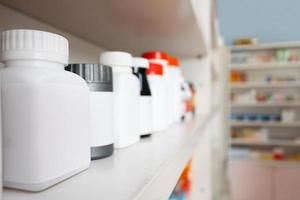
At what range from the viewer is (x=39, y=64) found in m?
0.23

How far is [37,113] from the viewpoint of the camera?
0.20m

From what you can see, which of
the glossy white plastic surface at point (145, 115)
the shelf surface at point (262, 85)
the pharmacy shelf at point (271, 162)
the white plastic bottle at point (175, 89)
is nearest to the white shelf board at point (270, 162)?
the pharmacy shelf at point (271, 162)

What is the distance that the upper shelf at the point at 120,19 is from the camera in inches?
15.9

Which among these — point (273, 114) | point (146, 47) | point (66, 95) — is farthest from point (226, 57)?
point (66, 95)

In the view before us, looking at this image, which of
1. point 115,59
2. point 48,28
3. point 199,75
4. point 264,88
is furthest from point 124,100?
point 264,88

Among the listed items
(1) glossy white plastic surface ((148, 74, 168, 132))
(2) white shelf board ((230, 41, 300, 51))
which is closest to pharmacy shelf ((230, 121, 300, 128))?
(2) white shelf board ((230, 41, 300, 51))

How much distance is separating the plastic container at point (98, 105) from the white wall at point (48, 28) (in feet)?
0.65

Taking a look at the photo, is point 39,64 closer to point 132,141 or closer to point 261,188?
point 132,141

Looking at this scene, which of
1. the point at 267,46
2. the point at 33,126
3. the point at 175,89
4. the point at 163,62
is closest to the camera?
the point at 33,126

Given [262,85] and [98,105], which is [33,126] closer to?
[98,105]

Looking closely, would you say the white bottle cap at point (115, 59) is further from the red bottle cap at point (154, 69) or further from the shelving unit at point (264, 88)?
the shelving unit at point (264, 88)

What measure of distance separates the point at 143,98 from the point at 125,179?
234 mm

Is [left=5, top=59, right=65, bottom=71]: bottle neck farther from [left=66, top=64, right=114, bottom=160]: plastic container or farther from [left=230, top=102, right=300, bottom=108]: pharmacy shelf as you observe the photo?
[left=230, top=102, right=300, bottom=108]: pharmacy shelf

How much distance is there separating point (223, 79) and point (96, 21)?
2868 mm
